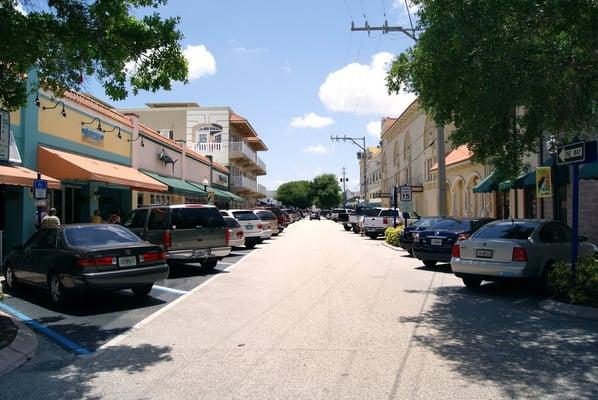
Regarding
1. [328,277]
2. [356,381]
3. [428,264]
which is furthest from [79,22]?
[428,264]

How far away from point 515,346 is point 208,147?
150 feet

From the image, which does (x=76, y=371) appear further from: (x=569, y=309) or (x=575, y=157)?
(x=575, y=157)

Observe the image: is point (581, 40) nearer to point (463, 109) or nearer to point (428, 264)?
point (463, 109)

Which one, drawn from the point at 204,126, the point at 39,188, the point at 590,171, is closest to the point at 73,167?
the point at 39,188

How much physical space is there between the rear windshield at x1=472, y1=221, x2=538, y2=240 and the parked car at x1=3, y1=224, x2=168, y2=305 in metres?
6.39

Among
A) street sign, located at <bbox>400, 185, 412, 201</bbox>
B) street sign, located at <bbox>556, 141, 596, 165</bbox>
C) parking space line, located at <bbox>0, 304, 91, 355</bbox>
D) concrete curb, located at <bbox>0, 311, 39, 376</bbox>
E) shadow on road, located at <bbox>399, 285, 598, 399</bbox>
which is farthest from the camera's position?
street sign, located at <bbox>400, 185, 412, 201</bbox>

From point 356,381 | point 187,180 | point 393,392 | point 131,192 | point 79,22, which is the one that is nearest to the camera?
point 393,392

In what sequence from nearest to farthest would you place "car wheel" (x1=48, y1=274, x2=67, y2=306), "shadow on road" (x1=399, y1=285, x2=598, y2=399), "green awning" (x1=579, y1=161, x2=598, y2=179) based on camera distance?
"shadow on road" (x1=399, y1=285, x2=598, y2=399)
"car wheel" (x1=48, y1=274, x2=67, y2=306)
"green awning" (x1=579, y1=161, x2=598, y2=179)

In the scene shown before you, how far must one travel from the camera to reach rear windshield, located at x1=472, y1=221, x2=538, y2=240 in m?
11.1

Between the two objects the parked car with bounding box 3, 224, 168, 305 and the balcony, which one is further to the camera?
the balcony

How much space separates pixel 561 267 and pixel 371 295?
134 inches

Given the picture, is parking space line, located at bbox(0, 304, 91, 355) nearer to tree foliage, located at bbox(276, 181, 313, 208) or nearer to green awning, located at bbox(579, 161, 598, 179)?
green awning, located at bbox(579, 161, 598, 179)

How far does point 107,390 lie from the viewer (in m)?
5.28

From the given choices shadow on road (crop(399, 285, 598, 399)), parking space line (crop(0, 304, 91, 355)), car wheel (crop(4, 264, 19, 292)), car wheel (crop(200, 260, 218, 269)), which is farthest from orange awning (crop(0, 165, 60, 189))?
shadow on road (crop(399, 285, 598, 399))
